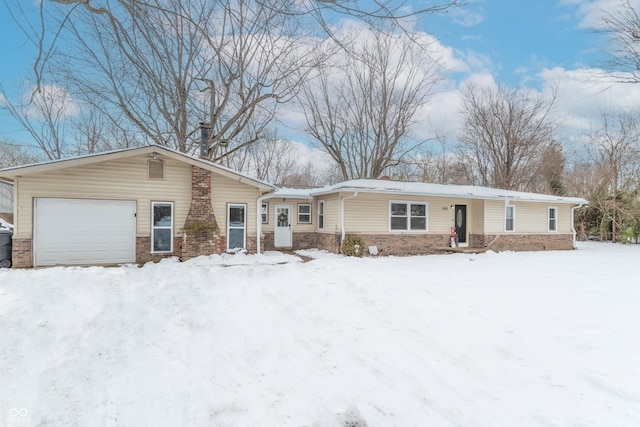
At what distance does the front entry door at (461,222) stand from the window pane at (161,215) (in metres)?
12.3

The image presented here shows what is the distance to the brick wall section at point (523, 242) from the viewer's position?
15067 millimetres

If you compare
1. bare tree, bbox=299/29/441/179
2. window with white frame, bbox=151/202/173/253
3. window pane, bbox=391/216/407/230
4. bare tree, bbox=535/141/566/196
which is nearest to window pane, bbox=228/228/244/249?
window with white frame, bbox=151/202/173/253

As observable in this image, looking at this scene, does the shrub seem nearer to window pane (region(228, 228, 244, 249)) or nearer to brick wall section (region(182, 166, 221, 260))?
window pane (region(228, 228, 244, 249))

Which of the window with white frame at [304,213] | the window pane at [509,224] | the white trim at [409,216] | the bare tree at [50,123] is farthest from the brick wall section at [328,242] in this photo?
the bare tree at [50,123]

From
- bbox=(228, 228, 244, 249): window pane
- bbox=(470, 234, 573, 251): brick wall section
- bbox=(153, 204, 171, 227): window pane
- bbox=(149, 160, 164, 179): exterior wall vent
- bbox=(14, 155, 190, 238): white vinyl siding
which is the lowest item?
bbox=(470, 234, 573, 251): brick wall section

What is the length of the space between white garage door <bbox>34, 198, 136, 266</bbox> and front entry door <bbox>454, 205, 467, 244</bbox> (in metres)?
13.5

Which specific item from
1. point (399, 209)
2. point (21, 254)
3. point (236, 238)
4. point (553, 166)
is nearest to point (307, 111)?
point (399, 209)

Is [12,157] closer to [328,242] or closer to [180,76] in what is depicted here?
[180,76]

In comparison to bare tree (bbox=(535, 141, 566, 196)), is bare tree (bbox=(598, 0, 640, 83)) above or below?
above

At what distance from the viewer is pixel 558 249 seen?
55.6 feet

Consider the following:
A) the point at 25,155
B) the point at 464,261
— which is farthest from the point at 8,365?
the point at 25,155

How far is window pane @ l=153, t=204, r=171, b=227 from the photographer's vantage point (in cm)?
1036

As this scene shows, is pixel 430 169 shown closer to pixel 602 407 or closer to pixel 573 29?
pixel 573 29

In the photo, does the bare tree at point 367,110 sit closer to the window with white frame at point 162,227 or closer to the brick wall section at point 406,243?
the brick wall section at point 406,243
